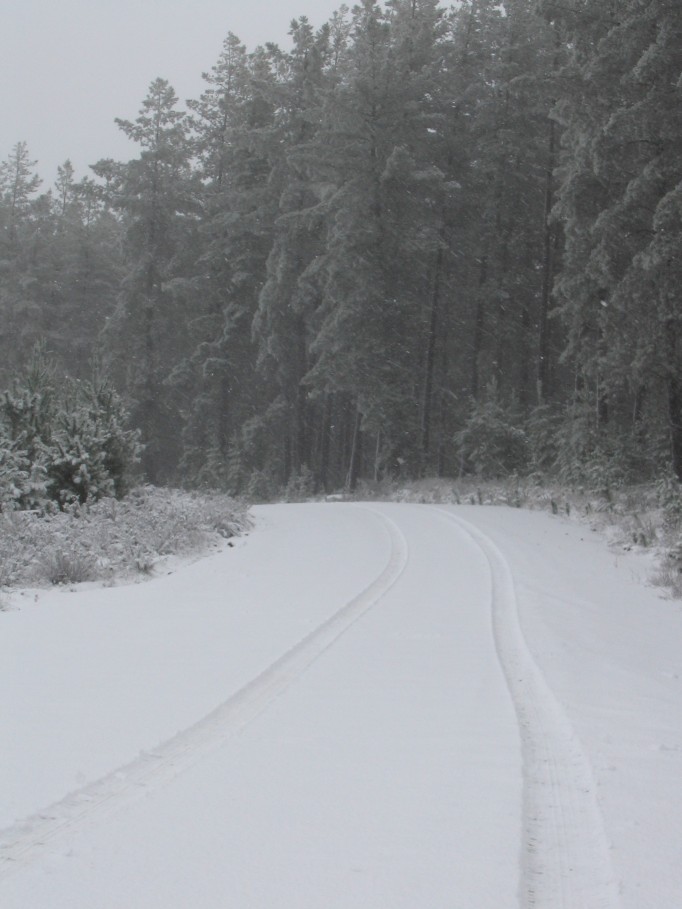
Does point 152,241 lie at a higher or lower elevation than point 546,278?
higher

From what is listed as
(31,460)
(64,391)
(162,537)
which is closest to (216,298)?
(64,391)

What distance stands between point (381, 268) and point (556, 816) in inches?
1143

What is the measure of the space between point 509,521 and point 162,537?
7634 millimetres

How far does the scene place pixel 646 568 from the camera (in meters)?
12.9

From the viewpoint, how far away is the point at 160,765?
13.0ft

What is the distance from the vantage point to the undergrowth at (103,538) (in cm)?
1038

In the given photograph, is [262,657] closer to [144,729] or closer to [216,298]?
[144,729]

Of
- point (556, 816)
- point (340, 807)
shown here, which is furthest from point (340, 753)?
point (556, 816)

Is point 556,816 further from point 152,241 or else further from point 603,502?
point 152,241

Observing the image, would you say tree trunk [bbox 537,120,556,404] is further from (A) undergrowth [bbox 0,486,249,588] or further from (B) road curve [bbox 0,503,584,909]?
(B) road curve [bbox 0,503,584,909]

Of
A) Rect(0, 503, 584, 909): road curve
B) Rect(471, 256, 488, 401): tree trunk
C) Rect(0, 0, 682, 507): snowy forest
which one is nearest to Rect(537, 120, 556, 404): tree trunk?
Rect(0, 0, 682, 507): snowy forest

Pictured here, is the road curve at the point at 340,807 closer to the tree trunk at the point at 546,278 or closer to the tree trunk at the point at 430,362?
the tree trunk at the point at 546,278

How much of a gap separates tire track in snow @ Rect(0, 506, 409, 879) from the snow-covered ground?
0.01 m

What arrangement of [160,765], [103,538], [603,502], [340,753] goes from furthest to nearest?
[603,502]
[103,538]
[340,753]
[160,765]
